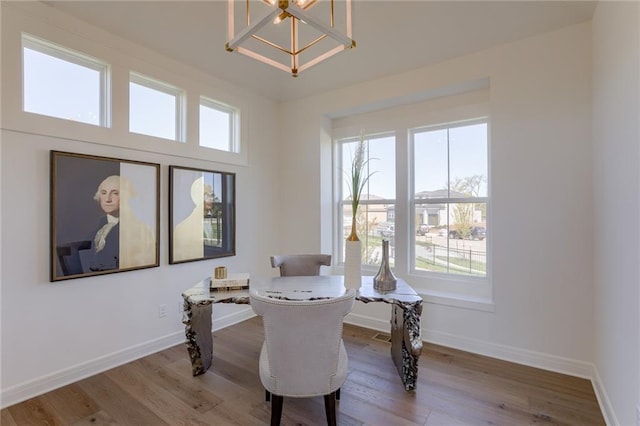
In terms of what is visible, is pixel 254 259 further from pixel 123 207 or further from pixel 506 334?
pixel 506 334

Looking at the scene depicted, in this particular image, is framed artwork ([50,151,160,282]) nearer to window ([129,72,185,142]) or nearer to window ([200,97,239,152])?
window ([129,72,185,142])

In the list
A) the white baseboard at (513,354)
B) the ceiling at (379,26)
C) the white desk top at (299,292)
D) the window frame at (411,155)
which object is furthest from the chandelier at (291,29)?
the white baseboard at (513,354)

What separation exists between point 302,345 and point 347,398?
874 mm

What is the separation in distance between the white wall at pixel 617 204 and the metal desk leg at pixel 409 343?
1.08 m

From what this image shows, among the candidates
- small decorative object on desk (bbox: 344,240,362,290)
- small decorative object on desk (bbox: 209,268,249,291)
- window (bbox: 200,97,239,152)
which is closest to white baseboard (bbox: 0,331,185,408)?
small decorative object on desk (bbox: 209,268,249,291)

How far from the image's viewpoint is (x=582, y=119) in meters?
2.34

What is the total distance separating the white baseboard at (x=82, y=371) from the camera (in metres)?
2.05

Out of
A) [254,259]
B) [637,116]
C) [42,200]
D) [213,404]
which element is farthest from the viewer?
[254,259]

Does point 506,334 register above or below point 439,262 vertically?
below

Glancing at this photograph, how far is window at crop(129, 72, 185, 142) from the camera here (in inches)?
109

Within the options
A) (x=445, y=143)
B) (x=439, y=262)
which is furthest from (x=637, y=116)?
(x=439, y=262)

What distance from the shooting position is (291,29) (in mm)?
2205

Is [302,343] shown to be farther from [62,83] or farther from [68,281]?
[62,83]

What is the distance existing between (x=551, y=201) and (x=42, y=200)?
156 inches
